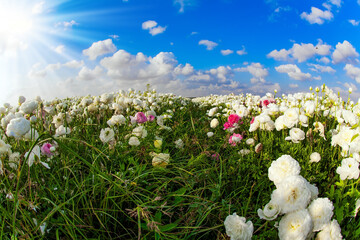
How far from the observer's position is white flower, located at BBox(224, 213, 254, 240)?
1.34 meters

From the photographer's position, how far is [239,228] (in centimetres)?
135

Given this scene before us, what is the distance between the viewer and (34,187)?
1.90 meters

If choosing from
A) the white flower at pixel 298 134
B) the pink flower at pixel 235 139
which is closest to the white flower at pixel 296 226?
the white flower at pixel 298 134

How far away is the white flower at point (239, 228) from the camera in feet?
4.39

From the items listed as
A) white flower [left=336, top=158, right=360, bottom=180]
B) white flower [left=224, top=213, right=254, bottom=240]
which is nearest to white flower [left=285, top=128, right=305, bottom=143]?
white flower [left=336, top=158, right=360, bottom=180]

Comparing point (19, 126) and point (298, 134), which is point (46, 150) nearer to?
point (19, 126)

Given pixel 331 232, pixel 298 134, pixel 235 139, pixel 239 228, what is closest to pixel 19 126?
pixel 239 228

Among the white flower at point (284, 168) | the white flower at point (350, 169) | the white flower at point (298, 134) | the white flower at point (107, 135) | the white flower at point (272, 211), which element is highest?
the white flower at point (107, 135)

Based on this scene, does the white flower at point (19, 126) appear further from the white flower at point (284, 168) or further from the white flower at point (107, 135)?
the white flower at point (284, 168)

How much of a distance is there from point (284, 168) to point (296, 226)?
32 cm

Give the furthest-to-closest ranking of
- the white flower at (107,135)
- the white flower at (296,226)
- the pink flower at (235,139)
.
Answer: the pink flower at (235,139)
the white flower at (107,135)
the white flower at (296,226)

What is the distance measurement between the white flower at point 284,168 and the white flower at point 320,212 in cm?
19

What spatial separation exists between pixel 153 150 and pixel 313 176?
158 cm

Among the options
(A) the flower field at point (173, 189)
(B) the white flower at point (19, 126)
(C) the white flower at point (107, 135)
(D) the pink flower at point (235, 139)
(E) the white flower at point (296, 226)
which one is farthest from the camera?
(D) the pink flower at point (235, 139)
